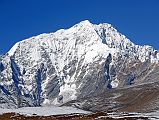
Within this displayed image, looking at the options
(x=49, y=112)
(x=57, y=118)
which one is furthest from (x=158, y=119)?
(x=49, y=112)

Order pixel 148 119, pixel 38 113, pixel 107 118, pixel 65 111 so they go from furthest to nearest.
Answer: pixel 65 111, pixel 38 113, pixel 107 118, pixel 148 119

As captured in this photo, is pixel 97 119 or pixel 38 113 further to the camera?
pixel 38 113

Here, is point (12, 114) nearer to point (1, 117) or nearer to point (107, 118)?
point (1, 117)

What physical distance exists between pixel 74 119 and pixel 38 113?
62.1 ft

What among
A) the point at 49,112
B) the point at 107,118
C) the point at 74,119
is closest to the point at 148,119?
the point at 107,118

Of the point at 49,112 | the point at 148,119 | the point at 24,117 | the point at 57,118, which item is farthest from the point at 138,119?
the point at 49,112

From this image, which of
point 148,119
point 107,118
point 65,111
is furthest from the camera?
point 65,111

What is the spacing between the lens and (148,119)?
266 ft

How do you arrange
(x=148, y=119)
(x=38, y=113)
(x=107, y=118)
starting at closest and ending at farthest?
(x=148, y=119) → (x=107, y=118) → (x=38, y=113)

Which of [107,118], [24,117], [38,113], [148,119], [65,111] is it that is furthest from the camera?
[65,111]

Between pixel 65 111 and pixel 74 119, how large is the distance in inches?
1147

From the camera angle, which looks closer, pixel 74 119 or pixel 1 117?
pixel 74 119

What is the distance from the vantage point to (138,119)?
83188mm

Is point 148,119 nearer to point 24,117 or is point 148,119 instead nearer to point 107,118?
point 107,118
